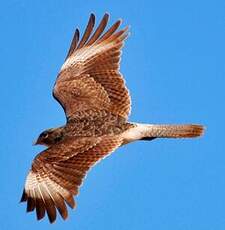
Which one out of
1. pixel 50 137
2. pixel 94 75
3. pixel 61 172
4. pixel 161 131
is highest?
pixel 94 75

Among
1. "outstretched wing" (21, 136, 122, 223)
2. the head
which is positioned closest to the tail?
"outstretched wing" (21, 136, 122, 223)

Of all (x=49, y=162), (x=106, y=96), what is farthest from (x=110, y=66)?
(x=49, y=162)

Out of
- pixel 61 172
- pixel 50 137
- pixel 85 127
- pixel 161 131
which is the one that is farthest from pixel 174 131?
pixel 61 172

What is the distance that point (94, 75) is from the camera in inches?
723

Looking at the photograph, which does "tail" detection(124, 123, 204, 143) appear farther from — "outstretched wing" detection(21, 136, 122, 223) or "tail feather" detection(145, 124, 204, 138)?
"outstretched wing" detection(21, 136, 122, 223)

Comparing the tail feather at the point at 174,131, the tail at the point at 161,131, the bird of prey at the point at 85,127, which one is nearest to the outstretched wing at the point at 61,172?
the bird of prey at the point at 85,127

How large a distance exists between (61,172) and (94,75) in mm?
3408

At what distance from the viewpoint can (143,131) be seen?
54.1 ft

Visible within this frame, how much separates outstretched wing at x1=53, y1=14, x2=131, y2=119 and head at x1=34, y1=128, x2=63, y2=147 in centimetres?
66

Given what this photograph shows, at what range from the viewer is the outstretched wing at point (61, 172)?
49.1 feet

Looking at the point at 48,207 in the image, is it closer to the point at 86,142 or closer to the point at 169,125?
the point at 86,142

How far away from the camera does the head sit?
16609 mm

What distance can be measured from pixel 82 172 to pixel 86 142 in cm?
95

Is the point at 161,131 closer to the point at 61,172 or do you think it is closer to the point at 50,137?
the point at 50,137
